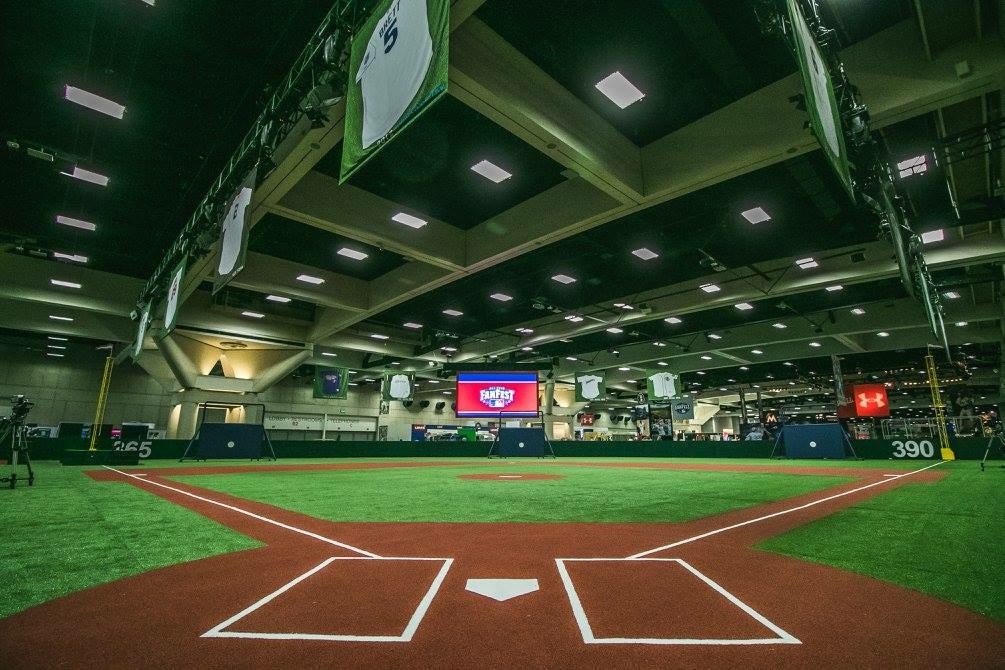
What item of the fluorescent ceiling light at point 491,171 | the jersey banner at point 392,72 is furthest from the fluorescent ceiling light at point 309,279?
the jersey banner at point 392,72

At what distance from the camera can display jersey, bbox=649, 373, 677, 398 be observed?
24.9 metres

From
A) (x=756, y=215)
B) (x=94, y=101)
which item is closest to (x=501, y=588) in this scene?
(x=94, y=101)

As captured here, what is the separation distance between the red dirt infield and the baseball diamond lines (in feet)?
0.04

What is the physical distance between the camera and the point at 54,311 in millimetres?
17219

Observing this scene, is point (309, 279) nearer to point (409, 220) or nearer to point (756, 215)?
point (409, 220)

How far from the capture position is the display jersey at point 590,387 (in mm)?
27125

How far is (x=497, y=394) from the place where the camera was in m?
21.2

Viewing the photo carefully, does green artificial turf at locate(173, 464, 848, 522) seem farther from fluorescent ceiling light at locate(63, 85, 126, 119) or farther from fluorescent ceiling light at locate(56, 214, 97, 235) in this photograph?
fluorescent ceiling light at locate(56, 214, 97, 235)

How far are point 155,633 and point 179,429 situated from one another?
22834mm

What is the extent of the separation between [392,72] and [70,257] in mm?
16359

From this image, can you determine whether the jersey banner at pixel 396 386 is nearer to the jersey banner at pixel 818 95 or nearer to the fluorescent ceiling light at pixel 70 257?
the fluorescent ceiling light at pixel 70 257

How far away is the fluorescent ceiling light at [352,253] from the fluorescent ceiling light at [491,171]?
5.99m

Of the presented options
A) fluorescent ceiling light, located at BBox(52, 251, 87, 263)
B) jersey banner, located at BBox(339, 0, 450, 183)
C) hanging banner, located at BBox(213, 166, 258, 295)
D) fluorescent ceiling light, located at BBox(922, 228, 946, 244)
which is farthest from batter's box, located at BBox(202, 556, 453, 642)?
fluorescent ceiling light, located at BBox(52, 251, 87, 263)

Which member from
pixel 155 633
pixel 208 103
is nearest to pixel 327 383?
pixel 208 103
